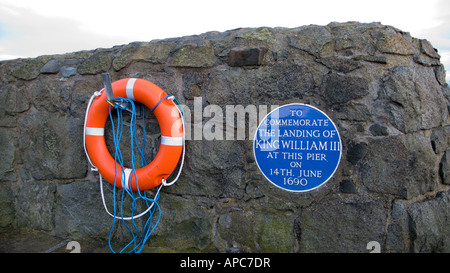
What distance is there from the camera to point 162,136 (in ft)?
6.78

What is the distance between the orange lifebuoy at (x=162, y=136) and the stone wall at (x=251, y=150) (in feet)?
0.40

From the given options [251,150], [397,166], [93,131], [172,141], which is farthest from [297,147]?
[93,131]

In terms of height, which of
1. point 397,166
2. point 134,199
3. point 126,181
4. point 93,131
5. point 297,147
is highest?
point 93,131

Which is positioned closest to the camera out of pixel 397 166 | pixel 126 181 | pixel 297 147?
pixel 397 166

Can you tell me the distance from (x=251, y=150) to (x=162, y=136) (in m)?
0.58

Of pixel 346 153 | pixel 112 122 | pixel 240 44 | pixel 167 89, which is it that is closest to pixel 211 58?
pixel 240 44

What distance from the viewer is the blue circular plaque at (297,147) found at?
196 centimetres

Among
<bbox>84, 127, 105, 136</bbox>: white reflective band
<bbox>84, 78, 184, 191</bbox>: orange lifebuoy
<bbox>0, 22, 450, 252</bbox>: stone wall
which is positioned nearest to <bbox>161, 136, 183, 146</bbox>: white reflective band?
<bbox>84, 78, 184, 191</bbox>: orange lifebuoy

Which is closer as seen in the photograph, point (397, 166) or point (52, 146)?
point (397, 166)

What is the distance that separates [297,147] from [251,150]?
288 mm

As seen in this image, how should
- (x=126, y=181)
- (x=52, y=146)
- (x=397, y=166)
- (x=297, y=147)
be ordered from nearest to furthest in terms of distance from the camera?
(x=397, y=166) → (x=297, y=147) → (x=126, y=181) → (x=52, y=146)

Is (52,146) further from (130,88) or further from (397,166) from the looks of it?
(397,166)

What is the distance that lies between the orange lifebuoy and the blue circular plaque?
0.53 m

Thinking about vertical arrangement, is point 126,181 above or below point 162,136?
below
